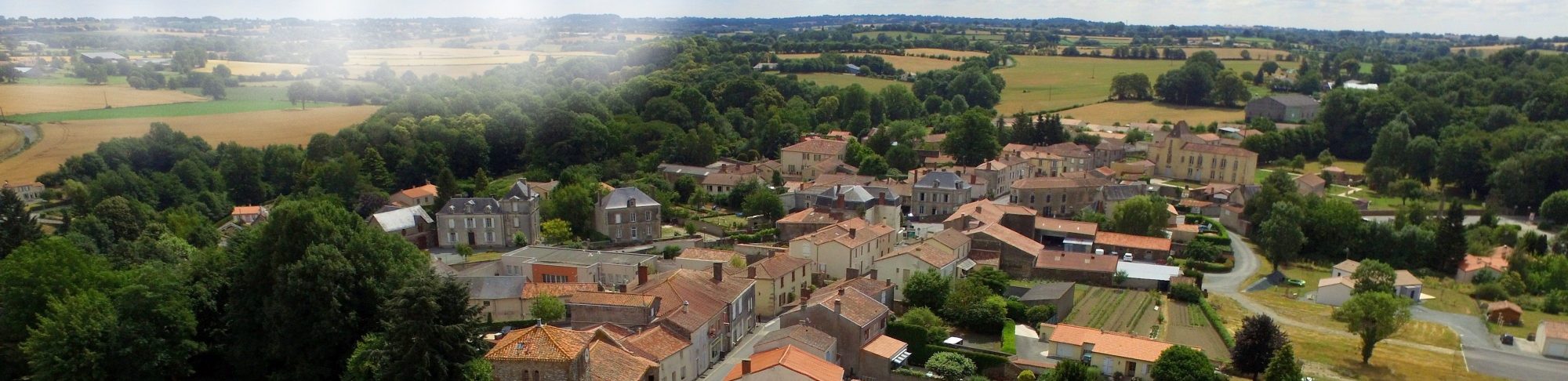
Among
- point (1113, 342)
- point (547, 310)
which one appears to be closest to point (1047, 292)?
point (1113, 342)

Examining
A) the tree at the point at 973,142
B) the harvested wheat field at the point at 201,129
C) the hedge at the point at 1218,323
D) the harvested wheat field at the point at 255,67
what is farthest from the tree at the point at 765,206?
the harvested wheat field at the point at 255,67

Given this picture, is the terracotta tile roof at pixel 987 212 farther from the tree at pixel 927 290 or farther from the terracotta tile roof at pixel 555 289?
the terracotta tile roof at pixel 555 289

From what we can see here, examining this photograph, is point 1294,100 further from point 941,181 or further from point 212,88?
point 212,88

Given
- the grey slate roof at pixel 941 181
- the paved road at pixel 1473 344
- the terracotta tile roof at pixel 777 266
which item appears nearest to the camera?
the paved road at pixel 1473 344

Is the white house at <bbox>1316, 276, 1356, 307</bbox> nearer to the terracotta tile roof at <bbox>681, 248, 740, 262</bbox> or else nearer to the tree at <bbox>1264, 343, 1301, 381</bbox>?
the tree at <bbox>1264, 343, 1301, 381</bbox>

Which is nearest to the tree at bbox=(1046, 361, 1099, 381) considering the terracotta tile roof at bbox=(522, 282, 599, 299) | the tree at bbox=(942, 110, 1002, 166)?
the terracotta tile roof at bbox=(522, 282, 599, 299)

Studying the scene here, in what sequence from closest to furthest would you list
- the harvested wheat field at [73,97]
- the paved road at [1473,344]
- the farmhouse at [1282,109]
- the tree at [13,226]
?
1. the paved road at [1473,344]
2. the tree at [13,226]
3. the harvested wheat field at [73,97]
4. the farmhouse at [1282,109]
